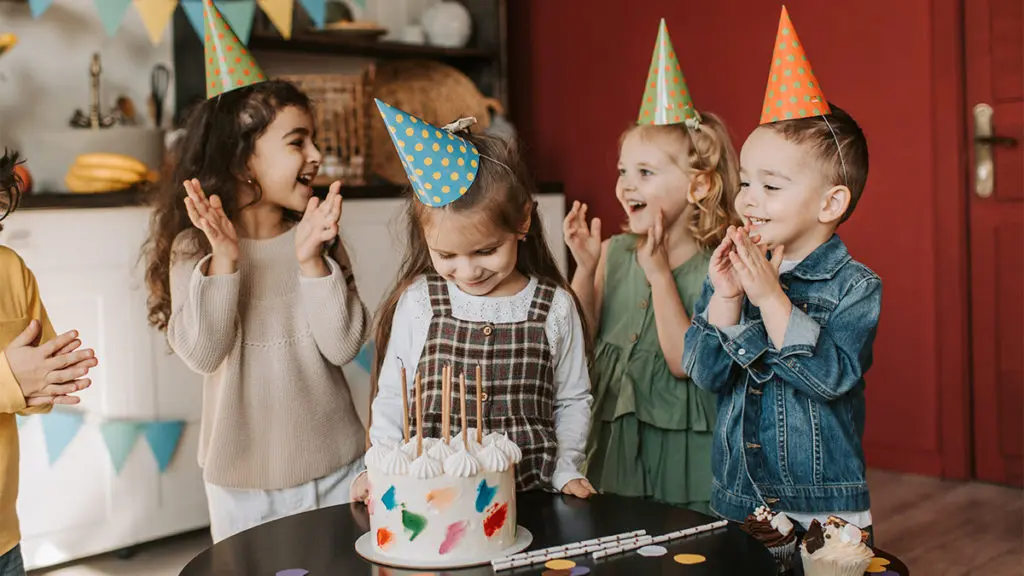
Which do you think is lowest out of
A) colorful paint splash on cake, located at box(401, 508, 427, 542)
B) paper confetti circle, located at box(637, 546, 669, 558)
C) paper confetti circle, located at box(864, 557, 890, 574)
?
paper confetti circle, located at box(864, 557, 890, 574)

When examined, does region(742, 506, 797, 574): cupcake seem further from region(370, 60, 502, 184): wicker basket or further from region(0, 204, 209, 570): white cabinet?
region(370, 60, 502, 184): wicker basket

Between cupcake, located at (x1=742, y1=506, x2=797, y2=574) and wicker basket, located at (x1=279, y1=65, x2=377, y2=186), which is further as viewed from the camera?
wicker basket, located at (x1=279, y1=65, x2=377, y2=186)

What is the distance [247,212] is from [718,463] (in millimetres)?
955

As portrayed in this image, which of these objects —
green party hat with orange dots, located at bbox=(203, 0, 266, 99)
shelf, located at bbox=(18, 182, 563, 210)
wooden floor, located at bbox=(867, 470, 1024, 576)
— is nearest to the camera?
green party hat with orange dots, located at bbox=(203, 0, 266, 99)

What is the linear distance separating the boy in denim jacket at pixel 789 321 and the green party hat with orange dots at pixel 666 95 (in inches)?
14.7

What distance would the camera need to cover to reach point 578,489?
142 centimetres

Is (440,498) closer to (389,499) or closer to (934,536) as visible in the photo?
(389,499)

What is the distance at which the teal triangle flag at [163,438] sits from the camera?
2572 mm

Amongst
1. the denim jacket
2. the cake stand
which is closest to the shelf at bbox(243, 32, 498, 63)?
the denim jacket

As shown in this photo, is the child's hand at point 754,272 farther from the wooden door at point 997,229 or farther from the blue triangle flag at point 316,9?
the blue triangle flag at point 316,9

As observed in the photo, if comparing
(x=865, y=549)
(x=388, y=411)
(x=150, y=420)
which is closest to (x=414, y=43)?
(x=150, y=420)

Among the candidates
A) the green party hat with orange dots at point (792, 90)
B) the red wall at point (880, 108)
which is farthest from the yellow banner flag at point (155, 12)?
the green party hat with orange dots at point (792, 90)

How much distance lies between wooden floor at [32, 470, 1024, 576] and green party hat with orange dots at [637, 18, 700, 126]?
4.12ft

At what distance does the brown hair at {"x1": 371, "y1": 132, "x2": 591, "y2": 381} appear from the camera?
152 cm
